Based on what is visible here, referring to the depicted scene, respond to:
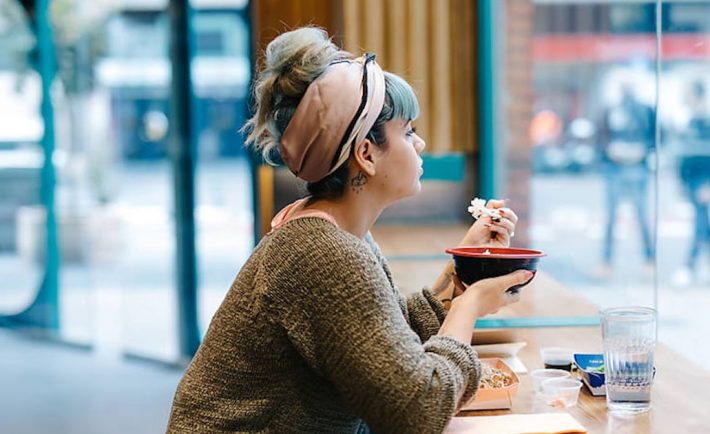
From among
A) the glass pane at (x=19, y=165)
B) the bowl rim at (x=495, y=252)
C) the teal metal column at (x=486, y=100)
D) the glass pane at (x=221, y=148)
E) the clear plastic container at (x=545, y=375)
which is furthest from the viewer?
the glass pane at (x=19, y=165)

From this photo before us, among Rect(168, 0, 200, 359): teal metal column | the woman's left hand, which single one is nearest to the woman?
the woman's left hand

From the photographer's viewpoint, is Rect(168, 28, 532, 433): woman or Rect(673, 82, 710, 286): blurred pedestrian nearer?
Rect(168, 28, 532, 433): woman

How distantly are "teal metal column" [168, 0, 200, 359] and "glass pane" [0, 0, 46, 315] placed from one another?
4.09 ft

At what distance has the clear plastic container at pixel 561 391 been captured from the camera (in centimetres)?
174

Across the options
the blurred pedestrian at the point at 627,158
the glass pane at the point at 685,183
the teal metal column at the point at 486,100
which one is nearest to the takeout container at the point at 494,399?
the glass pane at the point at 685,183

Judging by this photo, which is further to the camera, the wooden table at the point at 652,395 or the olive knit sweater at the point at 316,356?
the wooden table at the point at 652,395


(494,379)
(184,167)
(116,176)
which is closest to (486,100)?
(184,167)

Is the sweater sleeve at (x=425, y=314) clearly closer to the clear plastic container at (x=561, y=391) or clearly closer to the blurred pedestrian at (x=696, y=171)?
the clear plastic container at (x=561, y=391)

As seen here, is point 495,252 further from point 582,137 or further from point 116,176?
point 116,176

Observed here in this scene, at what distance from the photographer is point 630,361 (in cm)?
167

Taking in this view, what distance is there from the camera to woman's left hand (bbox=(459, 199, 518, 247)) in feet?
6.34

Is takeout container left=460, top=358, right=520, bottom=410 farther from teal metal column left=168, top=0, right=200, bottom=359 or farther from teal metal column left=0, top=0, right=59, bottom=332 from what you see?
teal metal column left=0, top=0, right=59, bottom=332

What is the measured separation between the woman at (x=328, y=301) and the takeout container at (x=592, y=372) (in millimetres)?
269

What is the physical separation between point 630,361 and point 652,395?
0.48 ft
